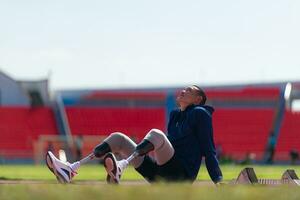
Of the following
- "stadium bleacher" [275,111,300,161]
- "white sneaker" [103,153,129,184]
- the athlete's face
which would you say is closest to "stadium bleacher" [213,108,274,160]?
"stadium bleacher" [275,111,300,161]

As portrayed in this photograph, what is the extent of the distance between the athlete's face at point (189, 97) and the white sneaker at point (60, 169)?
117cm

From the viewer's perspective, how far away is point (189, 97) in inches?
264

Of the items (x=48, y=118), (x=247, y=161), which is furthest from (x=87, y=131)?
(x=247, y=161)

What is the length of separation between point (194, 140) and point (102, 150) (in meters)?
0.82

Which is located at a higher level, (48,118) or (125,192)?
(125,192)

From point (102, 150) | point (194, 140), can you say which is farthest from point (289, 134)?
point (102, 150)

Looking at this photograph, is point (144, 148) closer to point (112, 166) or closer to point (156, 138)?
point (156, 138)

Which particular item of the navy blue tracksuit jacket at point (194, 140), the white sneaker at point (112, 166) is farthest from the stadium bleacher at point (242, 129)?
the white sneaker at point (112, 166)

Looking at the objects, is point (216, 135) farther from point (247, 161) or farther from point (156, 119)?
point (247, 161)

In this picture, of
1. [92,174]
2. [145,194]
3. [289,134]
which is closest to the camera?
[145,194]

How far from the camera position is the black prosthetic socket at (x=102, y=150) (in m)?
6.38

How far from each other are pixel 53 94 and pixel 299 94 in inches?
629

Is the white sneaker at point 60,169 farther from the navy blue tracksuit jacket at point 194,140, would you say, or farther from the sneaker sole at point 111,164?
the navy blue tracksuit jacket at point 194,140

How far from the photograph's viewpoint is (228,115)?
46812mm
